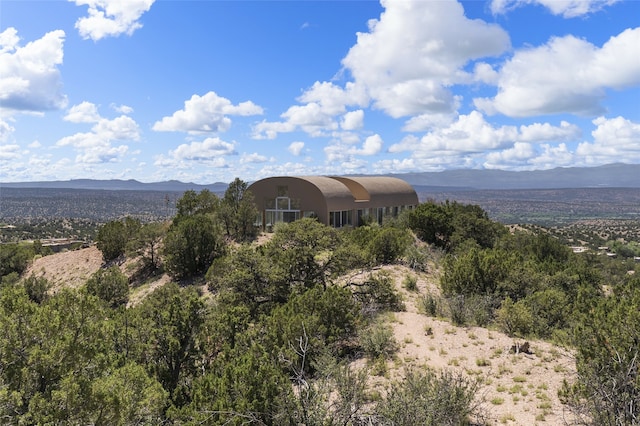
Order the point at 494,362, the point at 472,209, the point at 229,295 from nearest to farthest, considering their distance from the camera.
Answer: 1. the point at 494,362
2. the point at 229,295
3. the point at 472,209

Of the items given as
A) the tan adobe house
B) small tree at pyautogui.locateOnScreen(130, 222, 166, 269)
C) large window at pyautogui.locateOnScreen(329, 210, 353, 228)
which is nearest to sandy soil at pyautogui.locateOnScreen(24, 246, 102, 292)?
small tree at pyautogui.locateOnScreen(130, 222, 166, 269)

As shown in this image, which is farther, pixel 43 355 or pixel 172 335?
pixel 172 335

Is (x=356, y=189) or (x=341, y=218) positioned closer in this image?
(x=341, y=218)

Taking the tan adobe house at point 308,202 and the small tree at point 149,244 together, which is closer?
the small tree at point 149,244

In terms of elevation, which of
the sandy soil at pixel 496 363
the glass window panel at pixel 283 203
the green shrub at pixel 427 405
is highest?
the glass window panel at pixel 283 203

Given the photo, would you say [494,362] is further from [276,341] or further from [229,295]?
[229,295]

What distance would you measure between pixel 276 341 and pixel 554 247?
30061 mm

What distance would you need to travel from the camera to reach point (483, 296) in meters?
20.5

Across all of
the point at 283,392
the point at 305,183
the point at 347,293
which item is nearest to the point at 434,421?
the point at 283,392

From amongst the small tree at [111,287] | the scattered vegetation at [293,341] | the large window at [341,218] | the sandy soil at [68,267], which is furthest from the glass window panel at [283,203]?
the small tree at [111,287]

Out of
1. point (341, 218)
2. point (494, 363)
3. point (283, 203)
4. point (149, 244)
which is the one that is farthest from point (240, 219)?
point (494, 363)

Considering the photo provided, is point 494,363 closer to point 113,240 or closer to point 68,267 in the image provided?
point 113,240

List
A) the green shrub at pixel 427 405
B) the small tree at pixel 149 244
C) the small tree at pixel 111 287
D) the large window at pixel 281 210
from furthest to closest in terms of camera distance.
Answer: the large window at pixel 281 210 < the small tree at pixel 149 244 < the small tree at pixel 111 287 < the green shrub at pixel 427 405

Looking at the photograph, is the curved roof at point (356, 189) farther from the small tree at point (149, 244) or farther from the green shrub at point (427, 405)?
the green shrub at point (427, 405)
